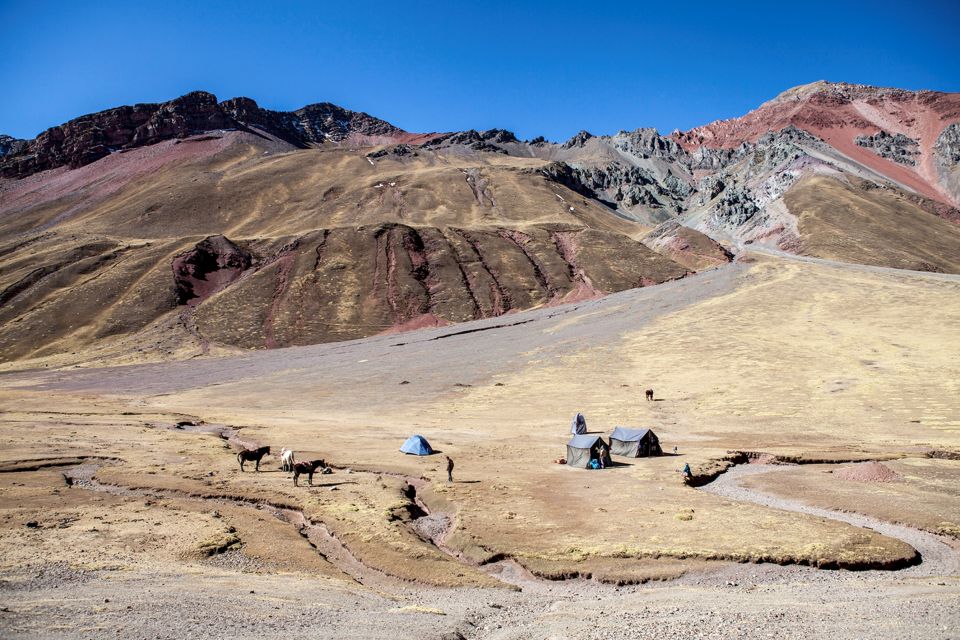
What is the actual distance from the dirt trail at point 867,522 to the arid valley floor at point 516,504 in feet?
0.44

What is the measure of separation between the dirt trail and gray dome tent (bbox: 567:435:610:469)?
271 inches

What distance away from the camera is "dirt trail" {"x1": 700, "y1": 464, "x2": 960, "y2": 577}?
19.7m

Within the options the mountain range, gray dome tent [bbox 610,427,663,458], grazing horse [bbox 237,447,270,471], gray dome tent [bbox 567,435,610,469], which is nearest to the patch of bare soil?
gray dome tent [bbox 610,427,663,458]

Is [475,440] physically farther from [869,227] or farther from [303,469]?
[869,227]

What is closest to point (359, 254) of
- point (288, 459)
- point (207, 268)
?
point (207, 268)

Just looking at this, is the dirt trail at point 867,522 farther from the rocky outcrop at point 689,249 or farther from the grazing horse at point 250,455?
the rocky outcrop at point 689,249

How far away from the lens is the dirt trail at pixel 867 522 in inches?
A: 776

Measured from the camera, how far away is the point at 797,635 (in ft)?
43.8

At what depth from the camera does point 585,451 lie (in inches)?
1436

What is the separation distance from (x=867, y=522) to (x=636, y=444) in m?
15.8

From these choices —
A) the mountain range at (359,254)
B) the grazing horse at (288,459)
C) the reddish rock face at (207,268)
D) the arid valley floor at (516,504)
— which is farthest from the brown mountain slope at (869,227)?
the reddish rock face at (207,268)

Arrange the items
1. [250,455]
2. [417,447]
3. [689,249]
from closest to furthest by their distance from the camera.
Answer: [250,455], [417,447], [689,249]

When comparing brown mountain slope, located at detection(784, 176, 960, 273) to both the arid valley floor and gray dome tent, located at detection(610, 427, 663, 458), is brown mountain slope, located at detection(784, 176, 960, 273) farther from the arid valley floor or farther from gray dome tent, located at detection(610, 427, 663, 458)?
gray dome tent, located at detection(610, 427, 663, 458)

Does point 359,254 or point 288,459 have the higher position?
point 359,254
